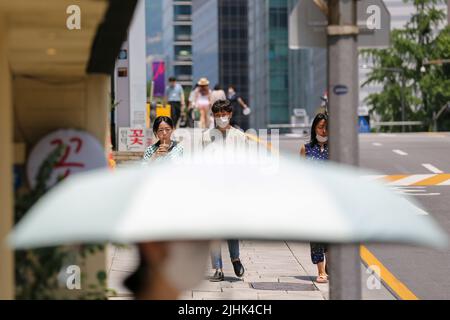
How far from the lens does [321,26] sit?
6875 millimetres

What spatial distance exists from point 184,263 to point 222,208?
0.82 ft

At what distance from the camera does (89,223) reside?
401cm

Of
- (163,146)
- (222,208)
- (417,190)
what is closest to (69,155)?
(222,208)

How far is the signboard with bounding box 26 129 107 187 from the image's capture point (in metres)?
7.72

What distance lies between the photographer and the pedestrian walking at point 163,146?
38.8 ft

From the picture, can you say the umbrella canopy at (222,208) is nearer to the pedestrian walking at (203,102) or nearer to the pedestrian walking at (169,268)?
the pedestrian walking at (169,268)

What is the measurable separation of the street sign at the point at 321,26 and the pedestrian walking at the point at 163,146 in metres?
4.88

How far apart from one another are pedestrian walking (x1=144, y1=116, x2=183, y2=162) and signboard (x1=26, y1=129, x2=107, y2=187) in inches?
149

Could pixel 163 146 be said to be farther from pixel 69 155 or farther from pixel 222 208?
pixel 222 208

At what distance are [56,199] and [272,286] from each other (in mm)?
8221

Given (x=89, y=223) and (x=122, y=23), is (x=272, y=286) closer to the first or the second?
(x=122, y=23)

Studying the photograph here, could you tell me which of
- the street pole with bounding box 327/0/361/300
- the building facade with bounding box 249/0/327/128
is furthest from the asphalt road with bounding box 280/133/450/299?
the building facade with bounding box 249/0/327/128

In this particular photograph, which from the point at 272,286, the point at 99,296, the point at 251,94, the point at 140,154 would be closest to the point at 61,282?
the point at 99,296
